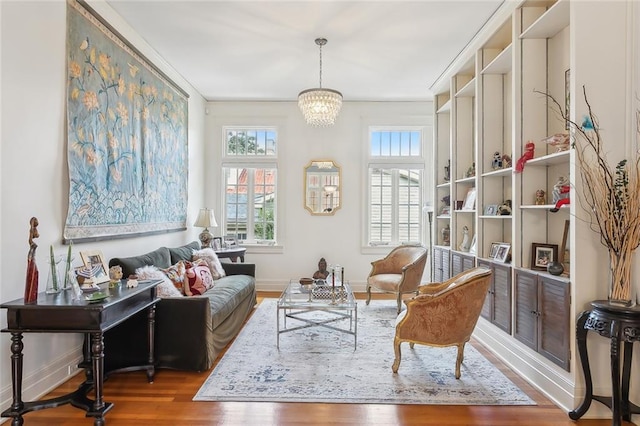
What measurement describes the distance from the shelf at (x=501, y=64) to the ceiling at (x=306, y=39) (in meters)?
0.44

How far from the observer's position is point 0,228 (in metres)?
2.40

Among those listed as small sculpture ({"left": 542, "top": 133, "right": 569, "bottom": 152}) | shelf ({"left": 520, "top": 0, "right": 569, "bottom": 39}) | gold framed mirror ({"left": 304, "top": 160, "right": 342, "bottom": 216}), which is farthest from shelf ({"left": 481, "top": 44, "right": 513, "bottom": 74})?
gold framed mirror ({"left": 304, "top": 160, "right": 342, "bottom": 216})

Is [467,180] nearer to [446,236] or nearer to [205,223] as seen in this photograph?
[446,236]

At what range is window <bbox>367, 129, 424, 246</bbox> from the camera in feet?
21.4

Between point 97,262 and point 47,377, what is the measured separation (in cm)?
90

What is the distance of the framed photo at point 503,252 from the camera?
3.52m

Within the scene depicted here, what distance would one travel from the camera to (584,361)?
95.8 inches

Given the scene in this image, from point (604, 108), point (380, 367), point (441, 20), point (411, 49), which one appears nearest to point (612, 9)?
point (604, 108)

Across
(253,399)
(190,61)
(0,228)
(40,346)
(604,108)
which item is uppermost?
(190,61)

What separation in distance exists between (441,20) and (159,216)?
12.7ft

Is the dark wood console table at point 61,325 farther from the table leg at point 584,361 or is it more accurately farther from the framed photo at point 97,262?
the table leg at point 584,361

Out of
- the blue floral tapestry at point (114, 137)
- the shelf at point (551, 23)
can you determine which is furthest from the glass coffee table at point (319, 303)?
the shelf at point (551, 23)

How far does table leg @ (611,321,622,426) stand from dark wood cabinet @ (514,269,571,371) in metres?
0.31

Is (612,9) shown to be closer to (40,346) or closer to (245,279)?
(245,279)
